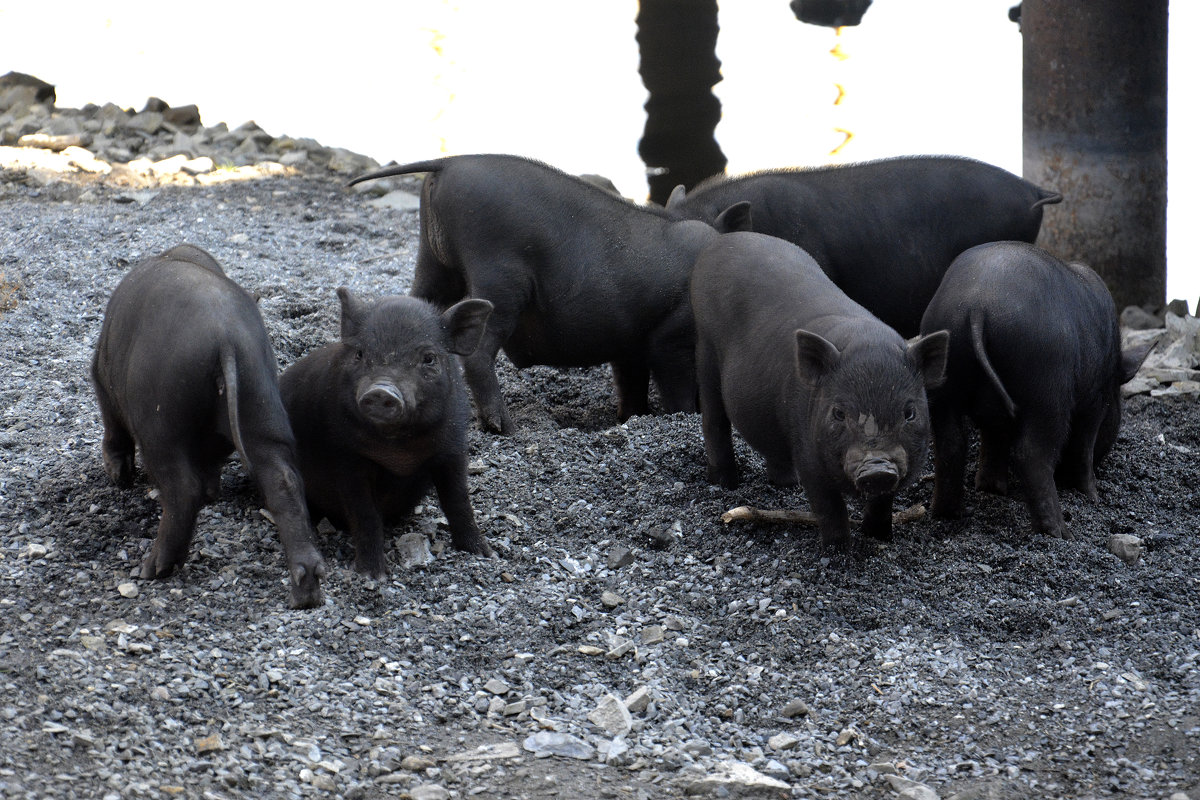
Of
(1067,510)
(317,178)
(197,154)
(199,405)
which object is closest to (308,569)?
(199,405)

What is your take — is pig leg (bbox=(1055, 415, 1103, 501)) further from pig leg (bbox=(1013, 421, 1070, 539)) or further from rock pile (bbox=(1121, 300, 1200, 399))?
rock pile (bbox=(1121, 300, 1200, 399))

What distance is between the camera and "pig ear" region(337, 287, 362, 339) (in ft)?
14.6

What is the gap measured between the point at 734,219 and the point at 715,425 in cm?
126

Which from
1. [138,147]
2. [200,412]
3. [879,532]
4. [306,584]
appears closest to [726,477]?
[879,532]

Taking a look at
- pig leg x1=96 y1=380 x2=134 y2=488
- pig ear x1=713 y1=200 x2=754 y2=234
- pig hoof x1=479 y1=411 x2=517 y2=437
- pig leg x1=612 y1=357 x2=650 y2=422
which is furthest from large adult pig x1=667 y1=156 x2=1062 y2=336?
pig leg x1=96 y1=380 x2=134 y2=488

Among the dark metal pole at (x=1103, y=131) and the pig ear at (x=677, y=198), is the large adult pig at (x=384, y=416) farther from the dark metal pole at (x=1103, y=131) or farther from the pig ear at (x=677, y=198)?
the dark metal pole at (x=1103, y=131)

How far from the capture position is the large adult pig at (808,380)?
168 inches

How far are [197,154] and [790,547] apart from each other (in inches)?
286

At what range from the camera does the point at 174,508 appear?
4.20m

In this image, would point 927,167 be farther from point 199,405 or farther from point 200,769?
point 200,769

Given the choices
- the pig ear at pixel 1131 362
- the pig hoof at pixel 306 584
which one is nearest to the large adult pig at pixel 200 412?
the pig hoof at pixel 306 584

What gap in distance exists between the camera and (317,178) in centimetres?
1014

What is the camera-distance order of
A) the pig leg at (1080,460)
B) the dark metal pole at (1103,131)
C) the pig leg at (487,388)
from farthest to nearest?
the dark metal pole at (1103,131)
the pig leg at (487,388)
the pig leg at (1080,460)

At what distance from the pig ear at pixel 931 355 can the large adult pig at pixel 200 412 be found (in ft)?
6.45
